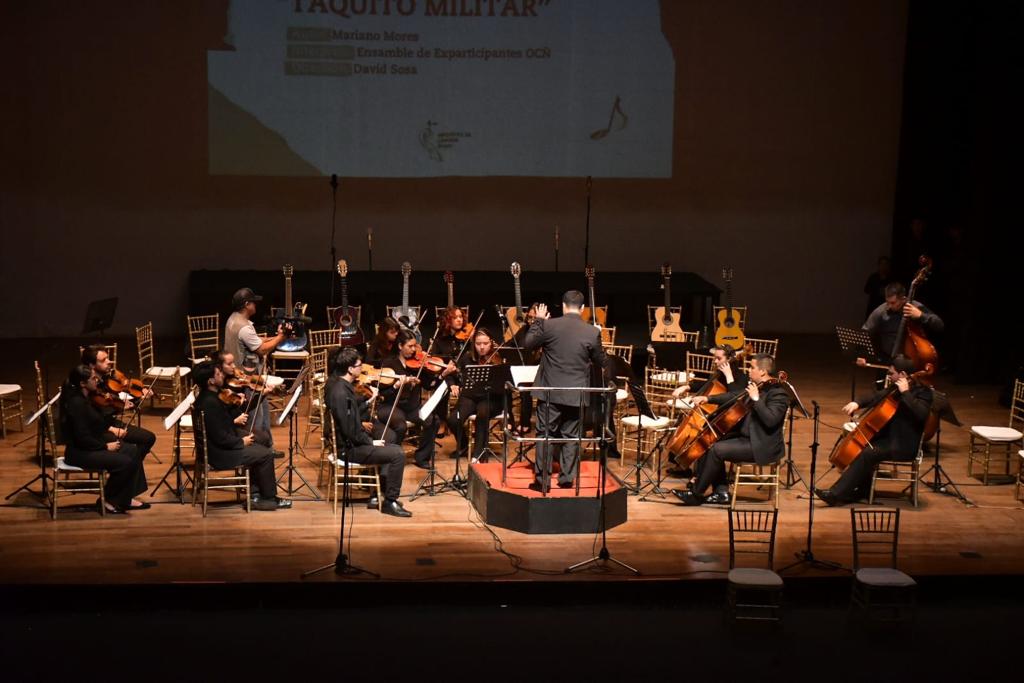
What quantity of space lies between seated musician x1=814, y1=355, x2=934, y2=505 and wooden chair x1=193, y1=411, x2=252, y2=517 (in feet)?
12.7

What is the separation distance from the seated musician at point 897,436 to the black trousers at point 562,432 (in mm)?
1821

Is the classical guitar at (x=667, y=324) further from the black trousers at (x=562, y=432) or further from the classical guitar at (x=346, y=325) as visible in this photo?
the black trousers at (x=562, y=432)

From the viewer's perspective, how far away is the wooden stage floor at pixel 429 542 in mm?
7113

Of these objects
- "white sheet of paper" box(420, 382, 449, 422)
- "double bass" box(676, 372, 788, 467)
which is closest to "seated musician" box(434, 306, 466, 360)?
"white sheet of paper" box(420, 382, 449, 422)

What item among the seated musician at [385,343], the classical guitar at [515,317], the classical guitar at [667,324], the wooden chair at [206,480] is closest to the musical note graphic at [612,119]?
the classical guitar at [667,324]

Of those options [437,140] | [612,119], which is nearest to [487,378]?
[437,140]

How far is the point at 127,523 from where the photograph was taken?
7859mm

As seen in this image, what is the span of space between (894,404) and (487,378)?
2.69 metres

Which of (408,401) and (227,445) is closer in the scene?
(227,445)

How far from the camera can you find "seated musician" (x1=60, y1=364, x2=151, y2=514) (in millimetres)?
7805

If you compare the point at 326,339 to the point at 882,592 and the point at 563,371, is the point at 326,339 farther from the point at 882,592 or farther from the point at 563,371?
the point at 882,592

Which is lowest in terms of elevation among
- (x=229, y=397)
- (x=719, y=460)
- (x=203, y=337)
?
(x=719, y=460)

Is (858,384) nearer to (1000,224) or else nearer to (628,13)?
(1000,224)

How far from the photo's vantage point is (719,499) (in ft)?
27.7
